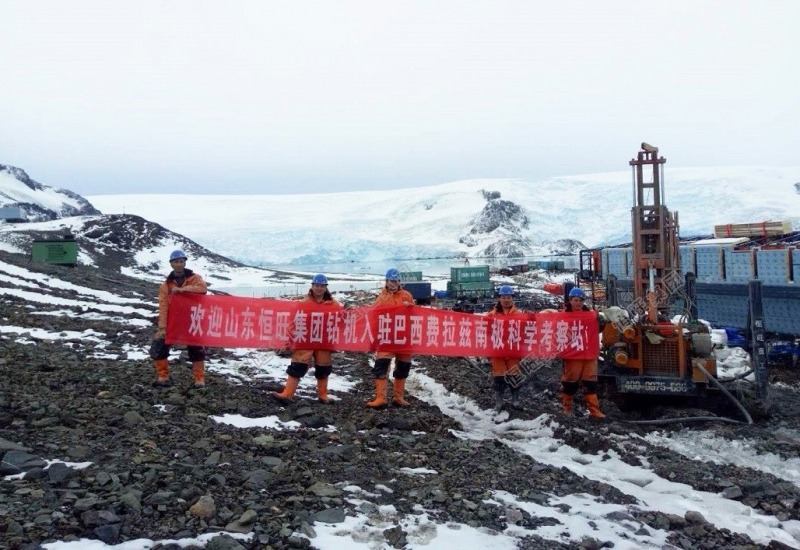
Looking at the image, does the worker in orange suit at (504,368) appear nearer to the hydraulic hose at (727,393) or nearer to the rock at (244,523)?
the hydraulic hose at (727,393)

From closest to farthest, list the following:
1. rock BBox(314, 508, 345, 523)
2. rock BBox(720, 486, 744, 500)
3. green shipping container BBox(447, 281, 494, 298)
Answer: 1. rock BBox(314, 508, 345, 523)
2. rock BBox(720, 486, 744, 500)
3. green shipping container BBox(447, 281, 494, 298)

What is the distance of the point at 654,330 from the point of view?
9070 millimetres

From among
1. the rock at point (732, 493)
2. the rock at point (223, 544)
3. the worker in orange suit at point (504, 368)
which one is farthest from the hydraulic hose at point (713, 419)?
the rock at point (223, 544)

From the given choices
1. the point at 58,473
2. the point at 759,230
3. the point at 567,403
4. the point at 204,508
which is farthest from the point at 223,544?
the point at 759,230

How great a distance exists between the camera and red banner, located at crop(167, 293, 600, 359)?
8039 millimetres

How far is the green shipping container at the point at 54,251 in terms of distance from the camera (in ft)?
103

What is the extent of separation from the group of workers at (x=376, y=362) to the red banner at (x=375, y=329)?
0.35 feet

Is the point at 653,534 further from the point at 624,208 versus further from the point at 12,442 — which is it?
the point at 624,208

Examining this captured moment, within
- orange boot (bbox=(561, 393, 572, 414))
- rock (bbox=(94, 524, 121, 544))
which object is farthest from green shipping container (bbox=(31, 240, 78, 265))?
rock (bbox=(94, 524, 121, 544))

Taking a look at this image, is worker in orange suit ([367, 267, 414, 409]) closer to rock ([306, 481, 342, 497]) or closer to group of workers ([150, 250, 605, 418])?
group of workers ([150, 250, 605, 418])

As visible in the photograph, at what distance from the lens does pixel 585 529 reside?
4.61 m

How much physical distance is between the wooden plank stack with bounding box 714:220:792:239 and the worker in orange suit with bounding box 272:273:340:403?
1412 centimetres

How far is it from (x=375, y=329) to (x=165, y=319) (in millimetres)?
2575

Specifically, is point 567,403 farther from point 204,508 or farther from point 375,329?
point 204,508
